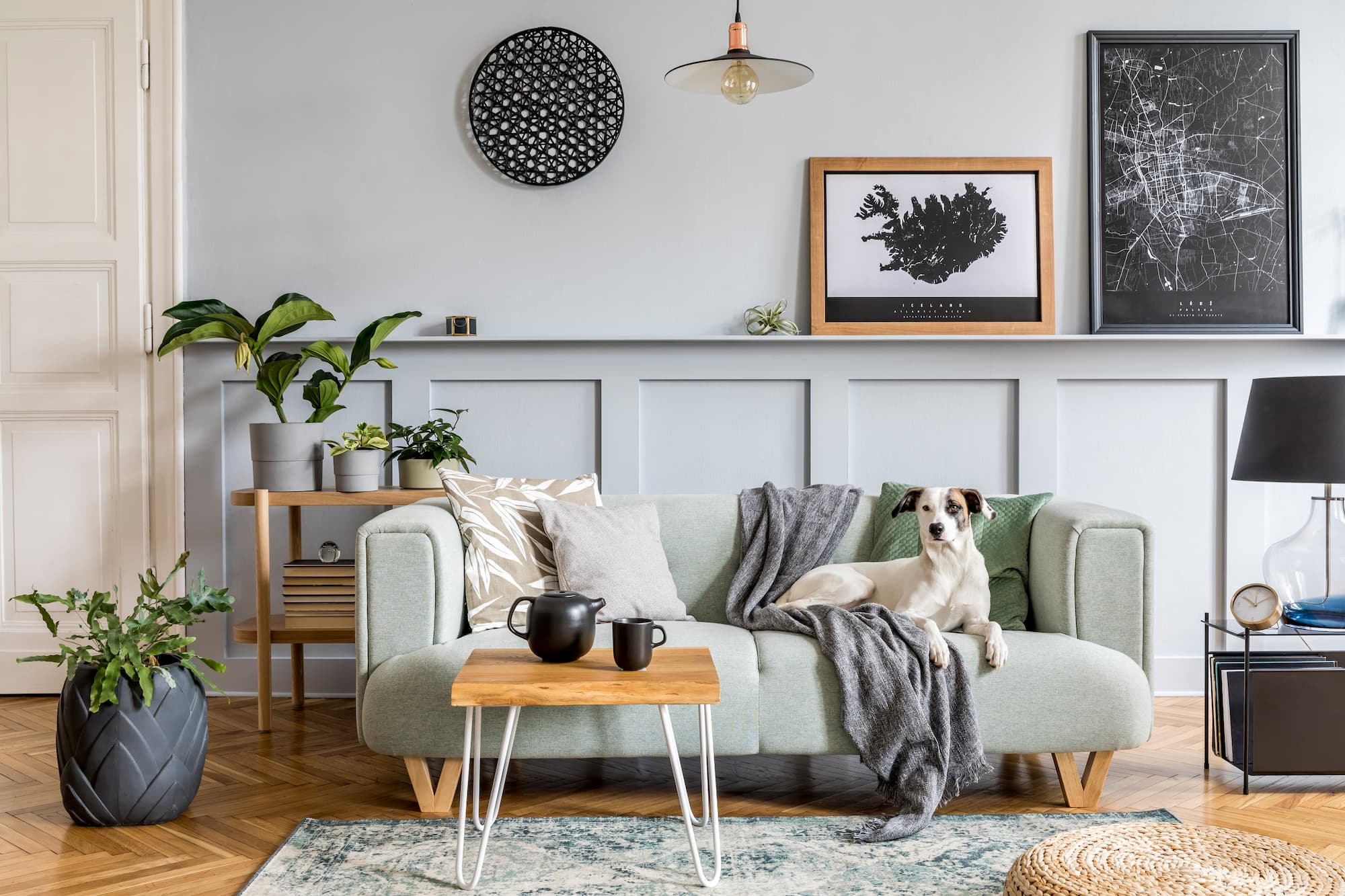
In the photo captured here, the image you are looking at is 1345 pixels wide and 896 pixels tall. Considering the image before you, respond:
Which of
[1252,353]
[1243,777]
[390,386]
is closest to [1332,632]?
[1243,777]

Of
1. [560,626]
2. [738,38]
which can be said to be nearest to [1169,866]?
[560,626]

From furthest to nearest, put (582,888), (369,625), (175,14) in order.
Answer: (175,14)
(369,625)
(582,888)

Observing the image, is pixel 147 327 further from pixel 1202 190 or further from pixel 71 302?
pixel 1202 190

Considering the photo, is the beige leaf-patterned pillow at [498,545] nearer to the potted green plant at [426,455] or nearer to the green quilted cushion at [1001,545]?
the potted green plant at [426,455]

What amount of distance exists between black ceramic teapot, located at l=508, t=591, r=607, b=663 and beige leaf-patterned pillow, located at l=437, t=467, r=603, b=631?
1.99ft

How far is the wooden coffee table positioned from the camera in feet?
6.29

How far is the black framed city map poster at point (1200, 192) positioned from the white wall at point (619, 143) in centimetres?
10

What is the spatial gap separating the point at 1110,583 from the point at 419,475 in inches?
83.3

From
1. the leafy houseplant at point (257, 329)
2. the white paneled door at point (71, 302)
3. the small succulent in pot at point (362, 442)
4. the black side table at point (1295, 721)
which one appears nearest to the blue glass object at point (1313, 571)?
the black side table at point (1295, 721)

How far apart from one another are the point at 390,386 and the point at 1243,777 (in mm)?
2911

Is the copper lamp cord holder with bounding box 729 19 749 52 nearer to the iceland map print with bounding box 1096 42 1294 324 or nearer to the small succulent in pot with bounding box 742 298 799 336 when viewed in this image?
the small succulent in pot with bounding box 742 298 799 336

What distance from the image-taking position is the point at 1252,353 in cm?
366

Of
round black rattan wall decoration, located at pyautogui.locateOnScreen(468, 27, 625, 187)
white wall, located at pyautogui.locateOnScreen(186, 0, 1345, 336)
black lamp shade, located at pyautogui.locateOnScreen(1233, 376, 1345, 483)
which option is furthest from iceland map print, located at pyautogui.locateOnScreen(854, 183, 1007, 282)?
black lamp shade, located at pyautogui.locateOnScreen(1233, 376, 1345, 483)

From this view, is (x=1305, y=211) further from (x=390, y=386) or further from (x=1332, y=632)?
(x=390, y=386)
